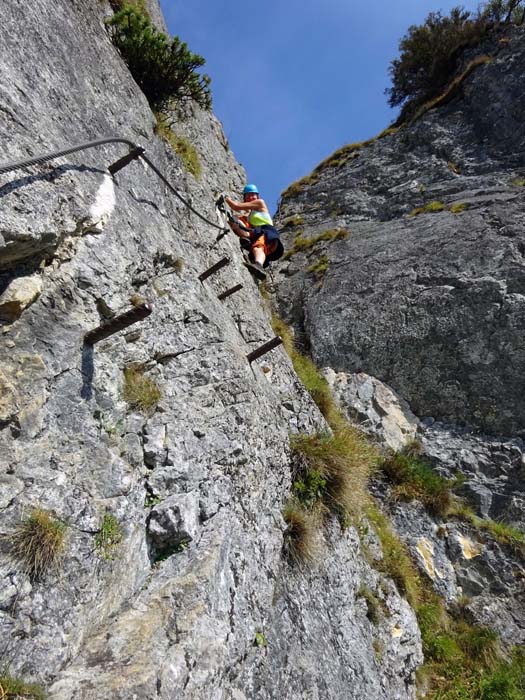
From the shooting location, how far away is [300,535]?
214 inches

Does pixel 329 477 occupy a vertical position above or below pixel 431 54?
below

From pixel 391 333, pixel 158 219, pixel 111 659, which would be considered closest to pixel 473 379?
pixel 391 333

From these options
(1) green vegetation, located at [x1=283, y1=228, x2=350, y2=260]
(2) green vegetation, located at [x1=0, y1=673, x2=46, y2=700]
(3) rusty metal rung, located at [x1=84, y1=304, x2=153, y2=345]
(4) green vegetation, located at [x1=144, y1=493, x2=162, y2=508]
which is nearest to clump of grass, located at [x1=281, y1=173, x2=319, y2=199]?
(1) green vegetation, located at [x1=283, y1=228, x2=350, y2=260]

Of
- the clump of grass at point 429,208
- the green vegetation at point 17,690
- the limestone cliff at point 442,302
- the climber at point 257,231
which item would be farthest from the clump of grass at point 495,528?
the clump of grass at point 429,208

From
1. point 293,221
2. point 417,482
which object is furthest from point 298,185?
point 417,482

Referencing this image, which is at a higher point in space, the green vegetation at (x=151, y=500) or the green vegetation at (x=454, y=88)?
the green vegetation at (x=454, y=88)

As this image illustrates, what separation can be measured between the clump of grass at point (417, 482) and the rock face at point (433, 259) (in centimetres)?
147

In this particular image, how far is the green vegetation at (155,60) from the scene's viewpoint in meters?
8.57

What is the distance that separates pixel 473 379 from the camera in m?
10.2

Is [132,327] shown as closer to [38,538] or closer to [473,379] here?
[38,538]

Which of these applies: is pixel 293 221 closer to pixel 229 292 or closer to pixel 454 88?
pixel 454 88

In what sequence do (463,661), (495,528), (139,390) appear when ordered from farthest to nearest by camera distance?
1. (495,528)
2. (463,661)
3. (139,390)

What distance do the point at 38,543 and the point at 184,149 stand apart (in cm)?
905

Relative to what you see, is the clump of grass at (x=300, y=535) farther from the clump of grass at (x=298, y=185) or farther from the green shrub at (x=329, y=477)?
the clump of grass at (x=298, y=185)
